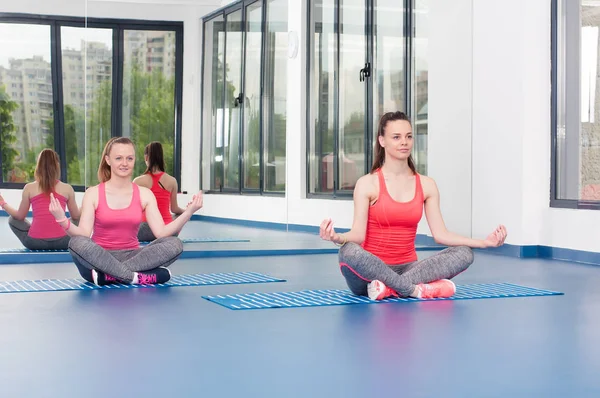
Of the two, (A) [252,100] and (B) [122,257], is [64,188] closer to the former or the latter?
(B) [122,257]

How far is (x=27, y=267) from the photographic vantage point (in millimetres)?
6223

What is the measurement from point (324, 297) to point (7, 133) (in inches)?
111

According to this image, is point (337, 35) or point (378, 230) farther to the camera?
point (337, 35)

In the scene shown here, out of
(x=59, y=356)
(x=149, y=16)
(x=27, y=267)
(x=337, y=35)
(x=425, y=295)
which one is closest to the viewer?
(x=59, y=356)

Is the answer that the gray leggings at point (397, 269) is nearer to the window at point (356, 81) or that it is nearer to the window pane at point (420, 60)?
the window at point (356, 81)

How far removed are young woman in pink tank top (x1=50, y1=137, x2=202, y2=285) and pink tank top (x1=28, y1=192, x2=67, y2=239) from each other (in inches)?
54.9

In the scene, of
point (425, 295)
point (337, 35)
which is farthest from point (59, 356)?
point (337, 35)

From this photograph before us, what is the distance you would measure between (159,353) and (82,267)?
81.1 inches

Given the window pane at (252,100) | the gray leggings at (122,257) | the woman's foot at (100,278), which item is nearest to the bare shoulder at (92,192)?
the gray leggings at (122,257)

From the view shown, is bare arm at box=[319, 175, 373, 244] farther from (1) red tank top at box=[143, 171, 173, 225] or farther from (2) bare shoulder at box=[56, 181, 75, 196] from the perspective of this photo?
(2) bare shoulder at box=[56, 181, 75, 196]

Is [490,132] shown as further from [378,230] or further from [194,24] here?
[378,230]

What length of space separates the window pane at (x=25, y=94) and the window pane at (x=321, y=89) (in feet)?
7.29

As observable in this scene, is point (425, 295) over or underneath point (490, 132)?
underneath

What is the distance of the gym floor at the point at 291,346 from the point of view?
2594 millimetres
